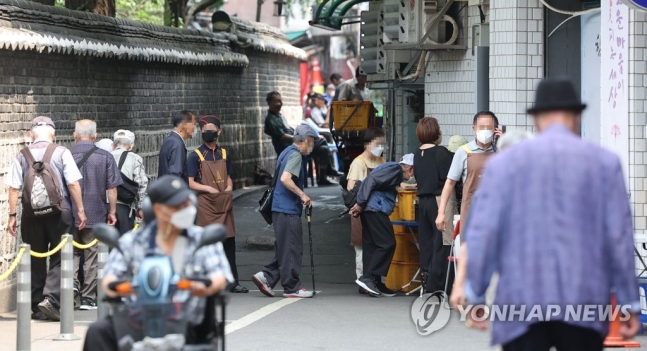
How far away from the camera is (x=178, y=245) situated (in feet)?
21.9

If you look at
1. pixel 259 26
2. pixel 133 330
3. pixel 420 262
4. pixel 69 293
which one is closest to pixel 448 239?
pixel 420 262

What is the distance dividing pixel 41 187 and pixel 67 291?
→ 1.53m

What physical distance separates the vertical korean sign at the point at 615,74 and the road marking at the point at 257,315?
Result: 11.5ft

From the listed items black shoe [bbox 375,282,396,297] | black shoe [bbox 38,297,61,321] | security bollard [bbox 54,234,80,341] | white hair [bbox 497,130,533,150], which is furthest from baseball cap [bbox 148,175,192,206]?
black shoe [bbox 375,282,396,297]

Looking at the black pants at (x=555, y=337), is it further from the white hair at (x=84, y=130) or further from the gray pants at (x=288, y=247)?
the white hair at (x=84, y=130)

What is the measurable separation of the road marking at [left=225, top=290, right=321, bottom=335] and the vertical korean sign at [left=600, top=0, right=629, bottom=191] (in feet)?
11.5

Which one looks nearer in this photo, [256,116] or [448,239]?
[448,239]

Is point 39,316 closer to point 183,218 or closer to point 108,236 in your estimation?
point 108,236

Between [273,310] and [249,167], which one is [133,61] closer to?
[273,310]

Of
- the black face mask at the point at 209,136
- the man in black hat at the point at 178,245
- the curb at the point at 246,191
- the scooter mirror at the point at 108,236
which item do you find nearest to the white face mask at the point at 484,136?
the black face mask at the point at 209,136

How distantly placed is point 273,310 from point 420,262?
1622mm

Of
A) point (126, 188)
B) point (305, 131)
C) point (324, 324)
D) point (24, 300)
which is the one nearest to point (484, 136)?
point (324, 324)

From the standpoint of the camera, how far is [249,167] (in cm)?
2623
